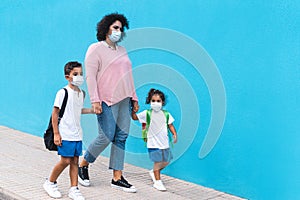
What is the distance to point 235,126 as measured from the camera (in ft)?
15.2

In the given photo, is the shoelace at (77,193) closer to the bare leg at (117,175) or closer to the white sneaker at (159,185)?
the bare leg at (117,175)

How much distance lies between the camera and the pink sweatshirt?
445 cm

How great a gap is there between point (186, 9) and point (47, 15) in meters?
2.68

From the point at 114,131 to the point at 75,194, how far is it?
2.38 ft

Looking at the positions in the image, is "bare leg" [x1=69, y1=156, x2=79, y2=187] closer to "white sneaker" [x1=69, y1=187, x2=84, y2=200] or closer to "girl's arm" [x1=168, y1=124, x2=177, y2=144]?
"white sneaker" [x1=69, y1=187, x2=84, y2=200]

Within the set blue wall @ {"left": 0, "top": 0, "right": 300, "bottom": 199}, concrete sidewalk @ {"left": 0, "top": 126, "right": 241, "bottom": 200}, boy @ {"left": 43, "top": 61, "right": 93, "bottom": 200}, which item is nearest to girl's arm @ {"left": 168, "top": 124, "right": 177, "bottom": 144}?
blue wall @ {"left": 0, "top": 0, "right": 300, "bottom": 199}

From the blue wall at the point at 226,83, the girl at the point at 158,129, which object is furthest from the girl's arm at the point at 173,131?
the blue wall at the point at 226,83

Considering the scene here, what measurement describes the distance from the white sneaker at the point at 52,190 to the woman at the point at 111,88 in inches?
15.8

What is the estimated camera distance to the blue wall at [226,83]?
4270 mm

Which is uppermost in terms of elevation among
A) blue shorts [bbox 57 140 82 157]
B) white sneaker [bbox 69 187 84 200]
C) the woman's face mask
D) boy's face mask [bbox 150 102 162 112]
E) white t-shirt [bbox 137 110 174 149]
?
the woman's face mask

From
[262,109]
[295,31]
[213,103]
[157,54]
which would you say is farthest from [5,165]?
[295,31]

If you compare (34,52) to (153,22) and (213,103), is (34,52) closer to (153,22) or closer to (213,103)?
(153,22)

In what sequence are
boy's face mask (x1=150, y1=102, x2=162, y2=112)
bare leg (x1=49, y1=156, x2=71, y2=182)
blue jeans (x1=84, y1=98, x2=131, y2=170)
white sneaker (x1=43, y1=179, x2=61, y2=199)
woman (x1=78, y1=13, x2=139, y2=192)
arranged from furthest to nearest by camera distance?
boy's face mask (x1=150, y1=102, x2=162, y2=112)
blue jeans (x1=84, y1=98, x2=131, y2=170)
woman (x1=78, y1=13, x2=139, y2=192)
white sneaker (x1=43, y1=179, x2=61, y2=199)
bare leg (x1=49, y1=156, x2=71, y2=182)

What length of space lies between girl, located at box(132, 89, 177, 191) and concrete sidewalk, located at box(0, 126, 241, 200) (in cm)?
22
